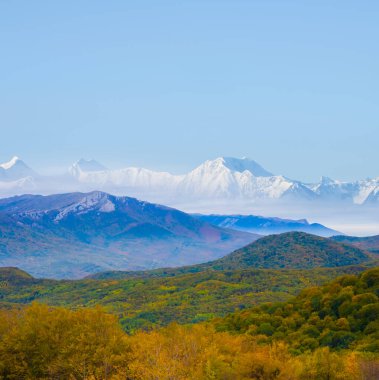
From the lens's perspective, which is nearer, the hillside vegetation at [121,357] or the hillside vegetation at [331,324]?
the hillside vegetation at [121,357]

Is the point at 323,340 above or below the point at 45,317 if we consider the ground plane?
below

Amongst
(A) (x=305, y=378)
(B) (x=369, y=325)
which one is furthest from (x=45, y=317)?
(B) (x=369, y=325)

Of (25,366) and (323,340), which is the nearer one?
(25,366)

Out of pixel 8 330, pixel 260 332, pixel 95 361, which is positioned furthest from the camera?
pixel 260 332

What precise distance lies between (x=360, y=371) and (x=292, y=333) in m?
67.4

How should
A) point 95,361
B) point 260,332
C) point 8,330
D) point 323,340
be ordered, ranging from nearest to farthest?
point 95,361, point 8,330, point 323,340, point 260,332

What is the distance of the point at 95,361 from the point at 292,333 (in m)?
84.7

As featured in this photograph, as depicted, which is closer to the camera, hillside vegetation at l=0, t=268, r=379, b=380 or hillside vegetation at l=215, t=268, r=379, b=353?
hillside vegetation at l=0, t=268, r=379, b=380

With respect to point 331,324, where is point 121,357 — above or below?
above

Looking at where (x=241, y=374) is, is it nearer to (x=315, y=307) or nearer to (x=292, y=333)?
(x=292, y=333)

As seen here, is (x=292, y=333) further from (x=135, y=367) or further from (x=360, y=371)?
(x=135, y=367)

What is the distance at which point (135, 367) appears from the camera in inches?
3873

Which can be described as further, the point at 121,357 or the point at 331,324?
the point at 331,324

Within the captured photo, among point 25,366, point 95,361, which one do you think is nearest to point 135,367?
point 95,361
